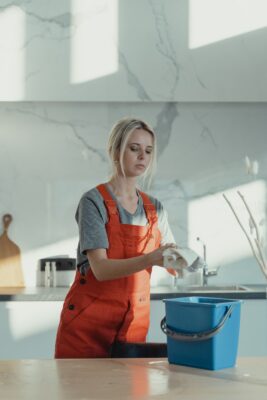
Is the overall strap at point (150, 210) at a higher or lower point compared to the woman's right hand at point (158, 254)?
higher

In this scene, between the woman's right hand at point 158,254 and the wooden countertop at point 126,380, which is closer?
the wooden countertop at point 126,380

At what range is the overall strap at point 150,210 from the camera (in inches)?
108

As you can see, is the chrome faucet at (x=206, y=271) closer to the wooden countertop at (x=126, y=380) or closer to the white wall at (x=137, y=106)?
the white wall at (x=137, y=106)

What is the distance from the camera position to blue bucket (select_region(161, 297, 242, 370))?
204 cm

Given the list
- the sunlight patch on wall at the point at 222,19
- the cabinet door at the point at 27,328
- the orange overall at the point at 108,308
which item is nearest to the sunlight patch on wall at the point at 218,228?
the sunlight patch on wall at the point at 222,19

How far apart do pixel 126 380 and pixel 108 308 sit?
0.65 m

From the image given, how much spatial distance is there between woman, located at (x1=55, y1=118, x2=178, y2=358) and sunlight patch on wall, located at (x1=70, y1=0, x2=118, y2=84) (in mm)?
1396

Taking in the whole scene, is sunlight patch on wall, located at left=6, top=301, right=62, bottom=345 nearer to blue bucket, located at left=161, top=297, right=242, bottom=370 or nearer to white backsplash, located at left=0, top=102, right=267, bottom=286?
white backsplash, located at left=0, top=102, right=267, bottom=286

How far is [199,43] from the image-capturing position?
13.1 feet

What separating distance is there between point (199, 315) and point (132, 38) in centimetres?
225

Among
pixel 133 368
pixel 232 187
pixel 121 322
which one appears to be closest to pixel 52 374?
pixel 133 368

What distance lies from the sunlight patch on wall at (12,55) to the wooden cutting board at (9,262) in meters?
0.70

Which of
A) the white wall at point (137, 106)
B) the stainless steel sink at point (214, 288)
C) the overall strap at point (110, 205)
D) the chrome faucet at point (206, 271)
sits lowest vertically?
the stainless steel sink at point (214, 288)

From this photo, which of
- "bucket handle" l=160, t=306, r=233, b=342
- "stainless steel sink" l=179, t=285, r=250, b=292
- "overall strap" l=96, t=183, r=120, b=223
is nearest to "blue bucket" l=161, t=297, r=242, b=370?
"bucket handle" l=160, t=306, r=233, b=342
